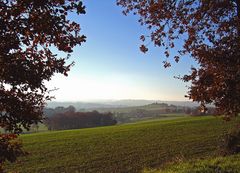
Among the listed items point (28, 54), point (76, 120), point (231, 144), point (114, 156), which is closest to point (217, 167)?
point (231, 144)

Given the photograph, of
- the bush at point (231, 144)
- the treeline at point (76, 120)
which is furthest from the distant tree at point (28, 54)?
the treeline at point (76, 120)

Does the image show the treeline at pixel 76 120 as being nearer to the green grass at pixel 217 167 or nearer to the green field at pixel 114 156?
the green field at pixel 114 156

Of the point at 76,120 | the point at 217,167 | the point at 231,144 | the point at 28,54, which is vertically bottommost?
the point at 76,120

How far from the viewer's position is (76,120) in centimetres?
10525

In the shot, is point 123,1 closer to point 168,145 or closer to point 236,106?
point 236,106

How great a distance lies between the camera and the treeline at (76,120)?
101438 millimetres

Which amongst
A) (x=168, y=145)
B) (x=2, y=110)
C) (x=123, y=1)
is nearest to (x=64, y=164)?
(x=168, y=145)

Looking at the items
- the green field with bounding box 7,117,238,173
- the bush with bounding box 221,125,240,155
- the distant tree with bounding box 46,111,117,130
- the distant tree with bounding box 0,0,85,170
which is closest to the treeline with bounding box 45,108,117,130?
the distant tree with bounding box 46,111,117,130

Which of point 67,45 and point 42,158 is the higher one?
point 67,45

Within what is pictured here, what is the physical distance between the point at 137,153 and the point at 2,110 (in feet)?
77.5

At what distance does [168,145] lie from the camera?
33.2 metres

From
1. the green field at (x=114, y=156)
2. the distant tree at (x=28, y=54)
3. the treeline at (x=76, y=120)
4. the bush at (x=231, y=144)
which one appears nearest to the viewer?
the distant tree at (x=28, y=54)

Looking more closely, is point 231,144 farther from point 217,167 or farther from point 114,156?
point 114,156

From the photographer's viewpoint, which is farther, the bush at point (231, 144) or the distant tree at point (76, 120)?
the distant tree at point (76, 120)
